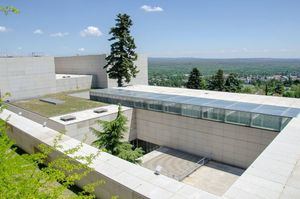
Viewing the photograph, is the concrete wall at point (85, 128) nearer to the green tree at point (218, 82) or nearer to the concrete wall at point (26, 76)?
the concrete wall at point (26, 76)

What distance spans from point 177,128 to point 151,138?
306 cm

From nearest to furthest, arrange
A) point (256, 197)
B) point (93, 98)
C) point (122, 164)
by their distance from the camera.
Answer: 1. point (256, 197)
2. point (122, 164)
3. point (93, 98)

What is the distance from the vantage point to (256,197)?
607 cm

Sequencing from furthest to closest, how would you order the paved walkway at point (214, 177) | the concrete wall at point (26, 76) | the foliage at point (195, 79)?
the foliage at point (195, 79)
the concrete wall at point (26, 76)
the paved walkway at point (214, 177)

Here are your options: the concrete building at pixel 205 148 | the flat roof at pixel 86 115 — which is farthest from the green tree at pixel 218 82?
the flat roof at pixel 86 115

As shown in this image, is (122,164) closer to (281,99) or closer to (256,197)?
(256,197)

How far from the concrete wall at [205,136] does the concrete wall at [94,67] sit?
16165 millimetres

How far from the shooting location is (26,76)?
97.1ft

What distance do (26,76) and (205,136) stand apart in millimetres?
24470

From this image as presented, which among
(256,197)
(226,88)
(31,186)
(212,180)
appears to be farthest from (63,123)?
(226,88)

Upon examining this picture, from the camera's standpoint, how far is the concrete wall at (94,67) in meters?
35.0

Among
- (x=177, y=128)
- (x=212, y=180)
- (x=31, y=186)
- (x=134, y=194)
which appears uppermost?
(x=31, y=186)

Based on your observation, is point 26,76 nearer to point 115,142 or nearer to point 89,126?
point 89,126

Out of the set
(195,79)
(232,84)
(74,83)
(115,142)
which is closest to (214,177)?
(115,142)
